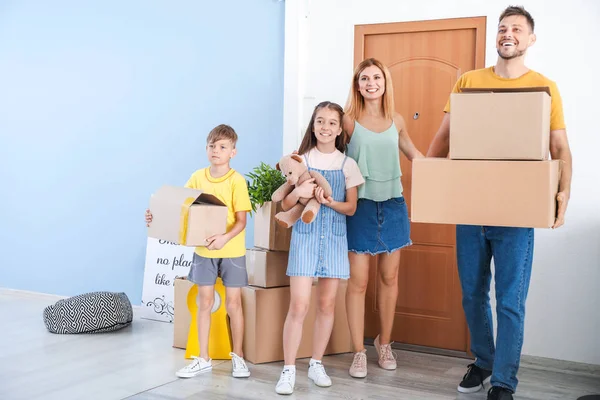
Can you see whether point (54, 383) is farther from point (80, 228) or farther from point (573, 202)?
point (573, 202)

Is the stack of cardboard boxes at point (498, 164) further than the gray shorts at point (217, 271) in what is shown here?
No

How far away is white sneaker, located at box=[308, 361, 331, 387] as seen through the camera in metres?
3.02

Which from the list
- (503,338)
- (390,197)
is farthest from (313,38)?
(503,338)

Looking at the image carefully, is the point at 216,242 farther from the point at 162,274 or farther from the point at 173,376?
the point at 162,274

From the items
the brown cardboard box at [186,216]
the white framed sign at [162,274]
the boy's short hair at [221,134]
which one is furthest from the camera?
the white framed sign at [162,274]

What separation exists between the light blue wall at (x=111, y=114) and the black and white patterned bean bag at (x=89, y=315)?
1.76 feet

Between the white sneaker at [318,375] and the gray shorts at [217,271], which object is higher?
the gray shorts at [217,271]

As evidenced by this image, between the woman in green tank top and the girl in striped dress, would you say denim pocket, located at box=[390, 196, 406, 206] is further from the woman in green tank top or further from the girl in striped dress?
the girl in striped dress

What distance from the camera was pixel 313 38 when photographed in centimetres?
392

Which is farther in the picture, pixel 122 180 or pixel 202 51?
pixel 122 180

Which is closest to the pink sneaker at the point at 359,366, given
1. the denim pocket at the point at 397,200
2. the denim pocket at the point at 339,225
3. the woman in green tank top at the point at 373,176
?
the woman in green tank top at the point at 373,176

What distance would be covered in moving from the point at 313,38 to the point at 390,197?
1.19 m

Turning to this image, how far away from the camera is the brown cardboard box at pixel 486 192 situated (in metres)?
2.35

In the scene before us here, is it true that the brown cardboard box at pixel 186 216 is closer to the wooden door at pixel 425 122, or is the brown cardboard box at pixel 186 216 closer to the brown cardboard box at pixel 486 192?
the brown cardboard box at pixel 486 192
